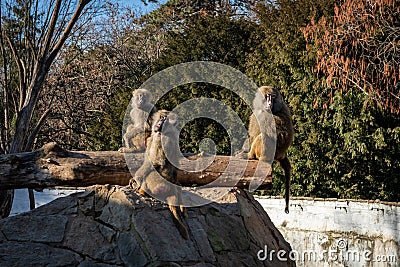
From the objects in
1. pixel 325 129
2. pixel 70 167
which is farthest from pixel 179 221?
pixel 325 129

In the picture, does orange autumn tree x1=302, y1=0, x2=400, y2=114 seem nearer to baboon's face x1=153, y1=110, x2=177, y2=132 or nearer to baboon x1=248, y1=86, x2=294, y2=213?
baboon x1=248, y1=86, x2=294, y2=213

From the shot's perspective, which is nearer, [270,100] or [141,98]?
[270,100]

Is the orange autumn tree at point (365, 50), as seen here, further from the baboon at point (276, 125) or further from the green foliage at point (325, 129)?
the baboon at point (276, 125)

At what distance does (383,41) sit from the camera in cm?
969

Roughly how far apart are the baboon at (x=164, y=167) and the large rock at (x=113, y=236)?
0.12 m

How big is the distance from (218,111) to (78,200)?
628cm

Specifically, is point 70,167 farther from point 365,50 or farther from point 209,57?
point 209,57

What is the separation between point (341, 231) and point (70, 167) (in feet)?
14.1

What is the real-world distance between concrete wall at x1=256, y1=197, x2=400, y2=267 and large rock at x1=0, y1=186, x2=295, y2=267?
8.38ft

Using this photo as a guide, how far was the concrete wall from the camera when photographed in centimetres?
779

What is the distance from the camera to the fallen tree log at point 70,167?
5656 millimetres

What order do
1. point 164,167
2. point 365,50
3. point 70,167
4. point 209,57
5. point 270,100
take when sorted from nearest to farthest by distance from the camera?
point 164,167 < point 70,167 < point 270,100 < point 365,50 < point 209,57

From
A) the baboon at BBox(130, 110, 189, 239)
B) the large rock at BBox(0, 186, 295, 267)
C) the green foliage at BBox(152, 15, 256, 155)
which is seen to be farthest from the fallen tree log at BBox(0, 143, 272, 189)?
the green foliage at BBox(152, 15, 256, 155)

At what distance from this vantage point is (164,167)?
5.51 m
